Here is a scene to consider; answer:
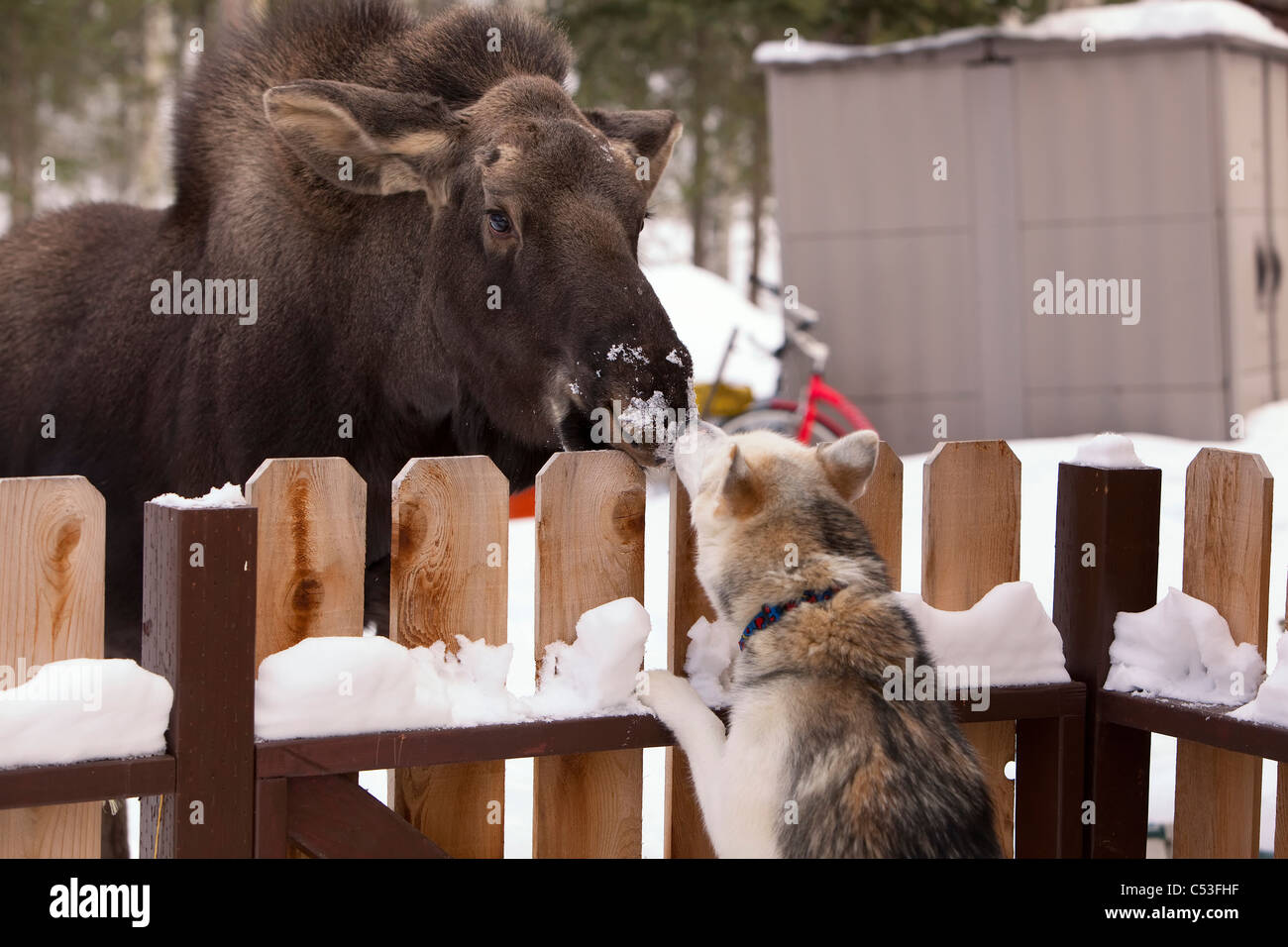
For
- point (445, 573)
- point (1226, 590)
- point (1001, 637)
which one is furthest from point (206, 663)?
point (1226, 590)

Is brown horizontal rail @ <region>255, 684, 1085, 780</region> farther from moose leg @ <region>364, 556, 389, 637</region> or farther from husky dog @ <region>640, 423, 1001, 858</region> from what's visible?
moose leg @ <region>364, 556, 389, 637</region>

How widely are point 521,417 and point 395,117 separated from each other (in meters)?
0.92

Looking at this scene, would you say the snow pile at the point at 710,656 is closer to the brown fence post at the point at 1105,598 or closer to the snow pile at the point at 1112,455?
the brown fence post at the point at 1105,598

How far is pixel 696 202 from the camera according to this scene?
828 inches

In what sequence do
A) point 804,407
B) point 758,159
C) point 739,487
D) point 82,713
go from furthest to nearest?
point 758,159, point 804,407, point 739,487, point 82,713

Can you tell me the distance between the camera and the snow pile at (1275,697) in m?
3.16

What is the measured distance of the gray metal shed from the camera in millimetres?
11531

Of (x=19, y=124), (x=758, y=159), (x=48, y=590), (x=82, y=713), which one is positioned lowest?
(x=82, y=713)

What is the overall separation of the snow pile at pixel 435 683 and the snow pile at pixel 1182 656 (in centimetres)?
127

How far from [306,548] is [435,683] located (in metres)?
0.41

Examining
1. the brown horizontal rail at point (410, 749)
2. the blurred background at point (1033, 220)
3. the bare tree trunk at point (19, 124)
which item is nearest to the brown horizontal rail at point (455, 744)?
the brown horizontal rail at point (410, 749)

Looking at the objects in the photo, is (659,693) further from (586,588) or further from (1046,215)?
(1046,215)

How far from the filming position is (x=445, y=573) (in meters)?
3.12

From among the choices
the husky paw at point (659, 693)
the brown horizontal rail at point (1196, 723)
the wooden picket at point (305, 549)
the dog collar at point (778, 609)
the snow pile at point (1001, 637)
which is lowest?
the brown horizontal rail at point (1196, 723)
